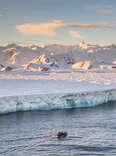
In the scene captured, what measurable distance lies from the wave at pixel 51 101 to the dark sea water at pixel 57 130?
2.53ft

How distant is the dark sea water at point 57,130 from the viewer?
11953mm

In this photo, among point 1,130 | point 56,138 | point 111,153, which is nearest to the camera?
point 111,153

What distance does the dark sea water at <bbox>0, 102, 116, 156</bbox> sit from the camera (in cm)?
1195

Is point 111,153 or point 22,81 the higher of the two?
point 22,81

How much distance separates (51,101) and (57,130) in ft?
20.1

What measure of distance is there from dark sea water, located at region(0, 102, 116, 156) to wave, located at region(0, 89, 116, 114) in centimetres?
77

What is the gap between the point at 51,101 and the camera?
69.5 ft

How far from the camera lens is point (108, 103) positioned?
2338 cm

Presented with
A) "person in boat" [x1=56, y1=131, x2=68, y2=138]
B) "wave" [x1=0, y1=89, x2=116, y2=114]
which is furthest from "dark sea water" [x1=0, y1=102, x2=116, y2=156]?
"wave" [x1=0, y1=89, x2=116, y2=114]

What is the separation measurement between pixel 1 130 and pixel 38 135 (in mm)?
2215

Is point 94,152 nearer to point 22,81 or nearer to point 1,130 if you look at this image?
point 1,130

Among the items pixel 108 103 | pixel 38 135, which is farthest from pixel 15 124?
pixel 108 103

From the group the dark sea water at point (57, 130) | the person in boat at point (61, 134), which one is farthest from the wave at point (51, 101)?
the person in boat at point (61, 134)

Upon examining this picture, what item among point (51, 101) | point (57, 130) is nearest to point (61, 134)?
point (57, 130)
